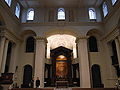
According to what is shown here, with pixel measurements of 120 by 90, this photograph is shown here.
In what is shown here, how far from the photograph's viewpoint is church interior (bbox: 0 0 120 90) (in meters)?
14.8

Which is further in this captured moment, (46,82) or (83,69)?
(46,82)

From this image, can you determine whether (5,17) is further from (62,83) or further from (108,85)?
(108,85)

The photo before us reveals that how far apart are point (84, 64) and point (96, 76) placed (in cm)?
240

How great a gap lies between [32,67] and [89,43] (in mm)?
8067

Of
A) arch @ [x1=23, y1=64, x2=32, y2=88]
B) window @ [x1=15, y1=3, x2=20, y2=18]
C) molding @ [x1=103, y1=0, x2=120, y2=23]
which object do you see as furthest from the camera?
window @ [x1=15, y1=3, x2=20, y2=18]

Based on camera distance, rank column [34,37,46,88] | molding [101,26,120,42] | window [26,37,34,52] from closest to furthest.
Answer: molding [101,26,120,42], column [34,37,46,88], window [26,37,34,52]

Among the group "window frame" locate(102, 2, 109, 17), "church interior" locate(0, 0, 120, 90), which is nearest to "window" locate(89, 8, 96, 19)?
"church interior" locate(0, 0, 120, 90)

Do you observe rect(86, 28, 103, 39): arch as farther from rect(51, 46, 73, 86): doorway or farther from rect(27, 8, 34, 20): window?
rect(27, 8, 34, 20): window

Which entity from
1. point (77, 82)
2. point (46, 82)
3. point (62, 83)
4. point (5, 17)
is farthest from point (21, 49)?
point (77, 82)

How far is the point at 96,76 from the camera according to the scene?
16062mm

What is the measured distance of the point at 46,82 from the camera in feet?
64.7

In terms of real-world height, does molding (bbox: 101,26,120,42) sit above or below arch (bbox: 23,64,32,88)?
above

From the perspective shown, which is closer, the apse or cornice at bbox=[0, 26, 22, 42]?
cornice at bbox=[0, 26, 22, 42]

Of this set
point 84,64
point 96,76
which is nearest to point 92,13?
point 84,64
